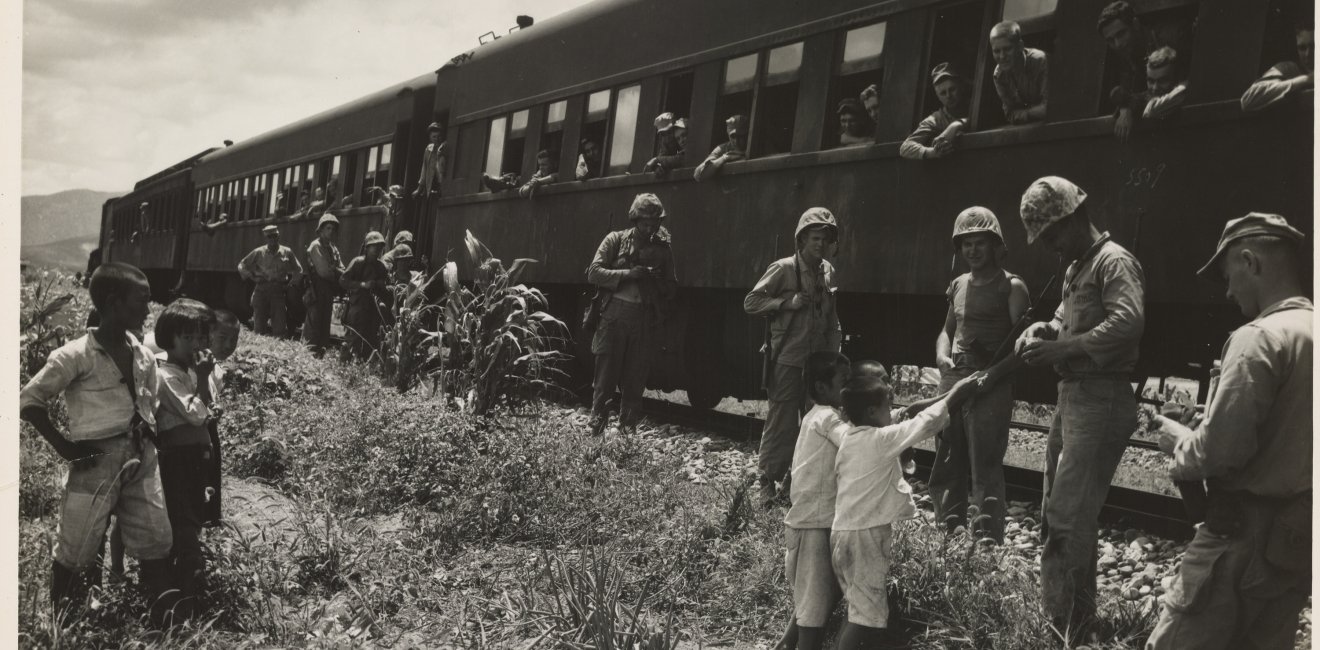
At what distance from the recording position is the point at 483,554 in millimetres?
4523

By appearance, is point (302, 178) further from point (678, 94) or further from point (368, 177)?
point (678, 94)

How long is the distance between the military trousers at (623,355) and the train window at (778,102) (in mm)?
1340

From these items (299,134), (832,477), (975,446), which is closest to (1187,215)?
(975,446)

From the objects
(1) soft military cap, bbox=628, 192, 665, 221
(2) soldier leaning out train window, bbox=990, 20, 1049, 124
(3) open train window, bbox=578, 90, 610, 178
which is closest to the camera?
(2) soldier leaning out train window, bbox=990, 20, 1049, 124

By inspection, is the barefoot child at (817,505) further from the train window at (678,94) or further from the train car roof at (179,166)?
the train car roof at (179,166)

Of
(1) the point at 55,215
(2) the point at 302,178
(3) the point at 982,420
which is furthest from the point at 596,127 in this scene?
(2) the point at 302,178

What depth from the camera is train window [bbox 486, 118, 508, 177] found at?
10.2m

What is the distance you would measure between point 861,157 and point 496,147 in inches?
199

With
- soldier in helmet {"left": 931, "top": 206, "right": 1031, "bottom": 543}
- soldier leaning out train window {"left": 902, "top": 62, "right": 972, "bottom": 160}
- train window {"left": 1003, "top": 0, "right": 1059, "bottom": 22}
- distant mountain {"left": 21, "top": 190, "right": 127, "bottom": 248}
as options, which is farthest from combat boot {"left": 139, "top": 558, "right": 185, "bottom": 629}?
train window {"left": 1003, "top": 0, "right": 1059, "bottom": 22}

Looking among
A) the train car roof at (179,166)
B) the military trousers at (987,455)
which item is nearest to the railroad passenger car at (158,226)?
the train car roof at (179,166)

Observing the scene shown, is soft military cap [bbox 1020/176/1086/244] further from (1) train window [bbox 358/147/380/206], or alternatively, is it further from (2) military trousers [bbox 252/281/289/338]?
(1) train window [bbox 358/147/380/206]

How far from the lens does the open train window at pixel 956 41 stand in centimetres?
558

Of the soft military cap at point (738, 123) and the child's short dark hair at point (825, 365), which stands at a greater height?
the soft military cap at point (738, 123)

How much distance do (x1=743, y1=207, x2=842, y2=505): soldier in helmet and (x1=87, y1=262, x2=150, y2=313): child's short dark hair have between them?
275cm
